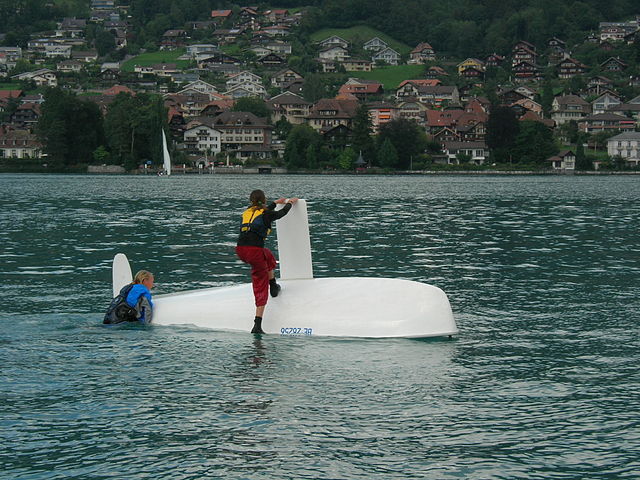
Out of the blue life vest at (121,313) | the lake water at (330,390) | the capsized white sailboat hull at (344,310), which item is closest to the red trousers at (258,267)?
the capsized white sailboat hull at (344,310)

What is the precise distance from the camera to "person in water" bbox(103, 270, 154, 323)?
19953mm

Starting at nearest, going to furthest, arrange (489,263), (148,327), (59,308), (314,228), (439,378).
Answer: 1. (439,378)
2. (148,327)
3. (59,308)
4. (489,263)
5. (314,228)

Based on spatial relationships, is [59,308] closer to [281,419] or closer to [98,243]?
[281,419]

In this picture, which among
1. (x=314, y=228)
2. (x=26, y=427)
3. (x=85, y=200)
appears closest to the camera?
(x=26, y=427)

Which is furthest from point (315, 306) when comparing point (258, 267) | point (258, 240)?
point (258, 240)

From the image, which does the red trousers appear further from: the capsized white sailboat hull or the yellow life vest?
the capsized white sailboat hull

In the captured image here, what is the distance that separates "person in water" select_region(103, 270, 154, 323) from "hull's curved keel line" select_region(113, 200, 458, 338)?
0.23m

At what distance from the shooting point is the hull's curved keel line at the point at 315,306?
720 inches

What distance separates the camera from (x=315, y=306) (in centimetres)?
1880

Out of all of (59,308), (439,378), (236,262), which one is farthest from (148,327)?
(236,262)

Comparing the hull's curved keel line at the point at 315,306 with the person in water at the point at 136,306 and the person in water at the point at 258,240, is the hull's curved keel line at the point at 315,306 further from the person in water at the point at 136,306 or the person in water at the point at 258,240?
the person in water at the point at 258,240

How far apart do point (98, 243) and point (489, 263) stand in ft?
55.6

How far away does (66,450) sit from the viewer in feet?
39.9

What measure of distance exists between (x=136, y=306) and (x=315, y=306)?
12.4 feet
